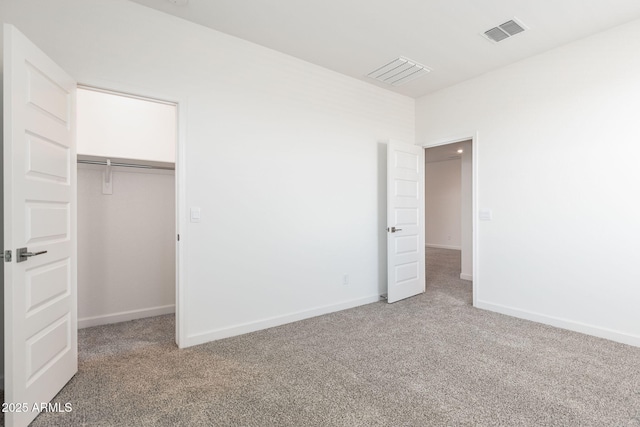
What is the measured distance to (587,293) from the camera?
119 inches

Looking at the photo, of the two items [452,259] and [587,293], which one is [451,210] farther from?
[587,293]

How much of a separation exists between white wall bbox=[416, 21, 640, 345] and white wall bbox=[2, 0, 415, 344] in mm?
1387

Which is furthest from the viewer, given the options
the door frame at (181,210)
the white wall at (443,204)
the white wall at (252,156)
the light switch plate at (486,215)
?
the white wall at (443,204)

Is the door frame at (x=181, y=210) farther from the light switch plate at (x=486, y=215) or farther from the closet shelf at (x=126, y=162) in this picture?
the light switch plate at (x=486, y=215)

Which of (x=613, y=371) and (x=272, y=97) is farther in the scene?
(x=272, y=97)

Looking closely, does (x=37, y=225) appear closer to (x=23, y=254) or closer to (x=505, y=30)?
(x=23, y=254)

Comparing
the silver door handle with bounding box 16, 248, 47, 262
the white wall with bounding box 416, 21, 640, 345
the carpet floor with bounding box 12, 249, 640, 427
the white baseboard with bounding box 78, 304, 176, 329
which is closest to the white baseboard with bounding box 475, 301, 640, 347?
the white wall with bounding box 416, 21, 640, 345

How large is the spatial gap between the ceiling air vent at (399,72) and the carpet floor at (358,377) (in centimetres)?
284

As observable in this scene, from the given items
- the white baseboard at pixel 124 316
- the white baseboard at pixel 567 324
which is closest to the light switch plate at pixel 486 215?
the white baseboard at pixel 567 324

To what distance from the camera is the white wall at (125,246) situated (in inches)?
126

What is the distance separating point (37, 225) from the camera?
5.90ft

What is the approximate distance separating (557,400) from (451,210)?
8163 millimetres

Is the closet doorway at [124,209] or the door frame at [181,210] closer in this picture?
the door frame at [181,210]

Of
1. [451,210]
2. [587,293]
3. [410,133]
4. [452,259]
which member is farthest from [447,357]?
[451,210]
